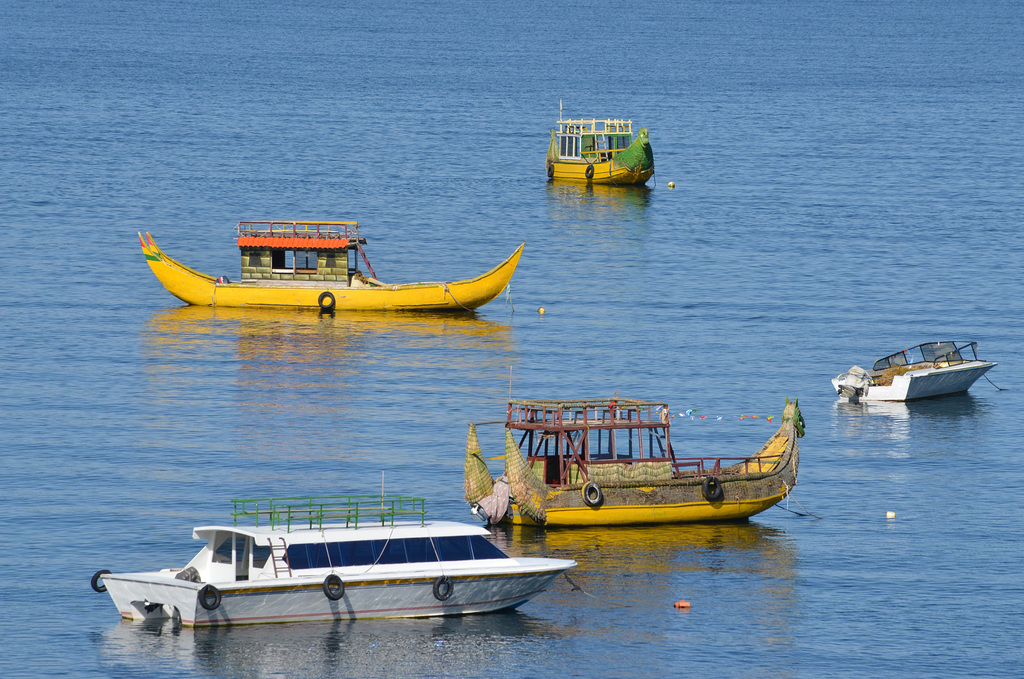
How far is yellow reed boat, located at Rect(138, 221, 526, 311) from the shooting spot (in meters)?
77.0

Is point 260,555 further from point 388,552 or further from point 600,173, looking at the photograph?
point 600,173

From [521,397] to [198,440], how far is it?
519 inches

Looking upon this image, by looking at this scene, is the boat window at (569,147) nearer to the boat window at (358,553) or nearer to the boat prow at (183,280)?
the boat prow at (183,280)

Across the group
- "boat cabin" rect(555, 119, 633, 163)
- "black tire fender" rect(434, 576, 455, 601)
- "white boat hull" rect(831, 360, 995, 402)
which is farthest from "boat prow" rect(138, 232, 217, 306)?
"boat cabin" rect(555, 119, 633, 163)

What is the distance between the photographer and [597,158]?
126 meters

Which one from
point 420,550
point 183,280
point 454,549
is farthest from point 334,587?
point 183,280

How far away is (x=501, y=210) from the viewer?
114 meters

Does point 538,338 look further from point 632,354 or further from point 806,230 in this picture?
point 806,230

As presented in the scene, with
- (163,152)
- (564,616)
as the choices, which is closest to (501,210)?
(163,152)

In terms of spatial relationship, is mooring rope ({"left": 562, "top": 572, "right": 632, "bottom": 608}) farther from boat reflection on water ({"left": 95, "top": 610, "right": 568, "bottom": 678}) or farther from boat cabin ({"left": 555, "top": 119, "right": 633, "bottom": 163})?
boat cabin ({"left": 555, "top": 119, "right": 633, "bottom": 163})

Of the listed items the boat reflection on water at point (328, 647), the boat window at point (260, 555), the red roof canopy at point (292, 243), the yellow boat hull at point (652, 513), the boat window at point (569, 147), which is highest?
the boat window at point (569, 147)

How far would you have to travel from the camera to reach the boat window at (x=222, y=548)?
124 ft

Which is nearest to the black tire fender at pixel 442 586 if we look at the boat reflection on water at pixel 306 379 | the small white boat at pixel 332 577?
the small white boat at pixel 332 577

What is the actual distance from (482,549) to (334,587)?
13.0 feet
